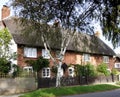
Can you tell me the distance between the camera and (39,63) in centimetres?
4772

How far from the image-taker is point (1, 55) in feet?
133

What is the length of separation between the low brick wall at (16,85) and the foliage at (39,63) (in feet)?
26.4

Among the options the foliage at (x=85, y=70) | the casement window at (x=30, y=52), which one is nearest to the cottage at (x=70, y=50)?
the casement window at (x=30, y=52)

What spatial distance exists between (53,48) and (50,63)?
2660 mm

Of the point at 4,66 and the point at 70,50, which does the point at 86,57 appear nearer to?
the point at 70,50

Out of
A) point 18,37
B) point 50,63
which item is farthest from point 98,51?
point 18,37

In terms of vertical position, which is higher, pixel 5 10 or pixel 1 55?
pixel 5 10

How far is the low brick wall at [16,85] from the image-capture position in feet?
113

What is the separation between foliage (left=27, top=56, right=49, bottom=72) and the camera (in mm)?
47000

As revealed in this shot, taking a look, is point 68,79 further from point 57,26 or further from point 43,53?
point 57,26

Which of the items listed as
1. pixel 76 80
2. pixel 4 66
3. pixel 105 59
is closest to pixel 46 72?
pixel 76 80

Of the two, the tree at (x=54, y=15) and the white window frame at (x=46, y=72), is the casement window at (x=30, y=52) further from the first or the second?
the tree at (x=54, y=15)

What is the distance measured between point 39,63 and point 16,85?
12030mm

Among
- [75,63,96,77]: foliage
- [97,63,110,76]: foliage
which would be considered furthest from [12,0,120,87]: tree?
[97,63,110,76]: foliage
